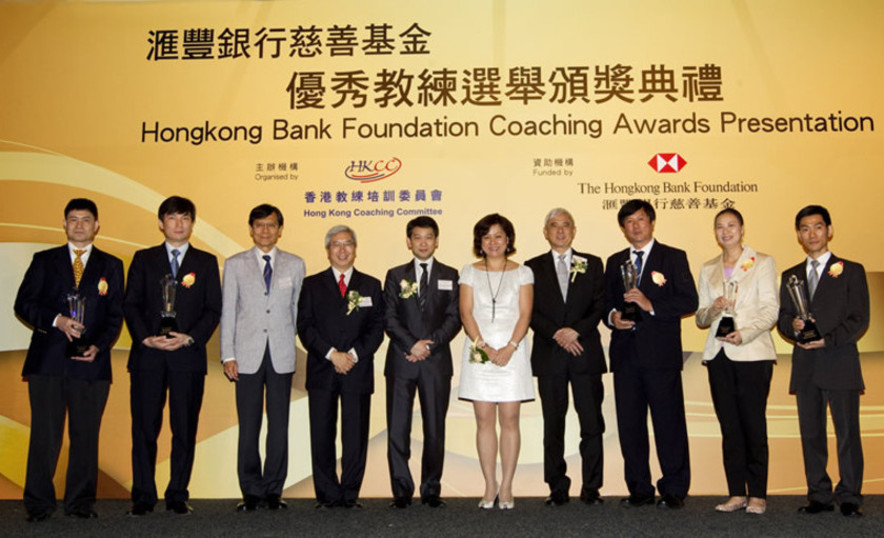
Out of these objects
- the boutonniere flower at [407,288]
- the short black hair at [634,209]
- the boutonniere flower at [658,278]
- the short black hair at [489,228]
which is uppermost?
the short black hair at [634,209]

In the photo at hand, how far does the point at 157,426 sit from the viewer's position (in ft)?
14.9

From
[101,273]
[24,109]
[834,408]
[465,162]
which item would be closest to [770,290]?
[834,408]

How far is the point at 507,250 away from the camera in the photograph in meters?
Result: 4.68

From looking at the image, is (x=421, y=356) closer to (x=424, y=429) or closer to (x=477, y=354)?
(x=477, y=354)

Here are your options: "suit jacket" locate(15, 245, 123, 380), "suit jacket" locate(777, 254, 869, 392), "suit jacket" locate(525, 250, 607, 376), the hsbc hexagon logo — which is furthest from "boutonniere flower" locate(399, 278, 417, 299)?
"suit jacket" locate(777, 254, 869, 392)

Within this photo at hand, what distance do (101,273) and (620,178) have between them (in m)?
3.57

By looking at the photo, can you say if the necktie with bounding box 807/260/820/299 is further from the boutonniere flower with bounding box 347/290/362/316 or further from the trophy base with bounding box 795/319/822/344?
the boutonniere flower with bounding box 347/290/362/316

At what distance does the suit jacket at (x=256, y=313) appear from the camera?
4676 millimetres

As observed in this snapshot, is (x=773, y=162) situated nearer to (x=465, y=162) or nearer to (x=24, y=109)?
(x=465, y=162)

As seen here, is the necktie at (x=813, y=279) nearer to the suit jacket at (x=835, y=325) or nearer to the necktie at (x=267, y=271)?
the suit jacket at (x=835, y=325)

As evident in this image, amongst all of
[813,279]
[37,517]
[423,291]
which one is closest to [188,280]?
[423,291]

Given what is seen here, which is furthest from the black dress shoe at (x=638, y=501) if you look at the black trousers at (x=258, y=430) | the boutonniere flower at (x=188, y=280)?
the boutonniere flower at (x=188, y=280)

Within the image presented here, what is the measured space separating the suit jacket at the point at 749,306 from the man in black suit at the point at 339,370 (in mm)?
2040

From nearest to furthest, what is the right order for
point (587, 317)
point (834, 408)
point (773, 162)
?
point (834, 408)
point (587, 317)
point (773, 162)
